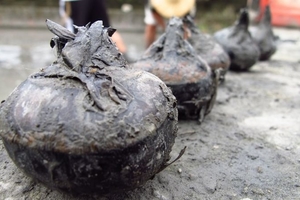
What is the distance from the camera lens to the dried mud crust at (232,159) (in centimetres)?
206

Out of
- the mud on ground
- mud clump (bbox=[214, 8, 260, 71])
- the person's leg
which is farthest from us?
the person's leg

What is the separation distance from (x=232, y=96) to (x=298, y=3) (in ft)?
20.3

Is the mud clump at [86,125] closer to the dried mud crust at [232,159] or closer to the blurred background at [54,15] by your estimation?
the dried mud crust at [232,159]

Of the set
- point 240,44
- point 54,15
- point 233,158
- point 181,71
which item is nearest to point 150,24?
point 240,44

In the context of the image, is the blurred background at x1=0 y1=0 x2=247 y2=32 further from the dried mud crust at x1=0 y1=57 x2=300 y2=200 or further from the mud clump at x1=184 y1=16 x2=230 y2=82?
the dried mud crust at x1=0 y1=57 x2=300 y2=200

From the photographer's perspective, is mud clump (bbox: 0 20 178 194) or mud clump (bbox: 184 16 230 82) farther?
mud clump (bbox: 184 16 230 82)

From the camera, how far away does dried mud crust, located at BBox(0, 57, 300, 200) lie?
2057 millimetres

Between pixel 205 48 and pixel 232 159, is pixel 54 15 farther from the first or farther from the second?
pixel 232 159

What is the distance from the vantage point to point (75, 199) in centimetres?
191

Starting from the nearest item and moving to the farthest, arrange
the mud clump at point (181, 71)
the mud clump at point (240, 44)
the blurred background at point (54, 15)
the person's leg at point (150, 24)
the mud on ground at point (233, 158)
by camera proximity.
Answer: the mud on ground at point (233, 158), the mud clump at point (181, 71), the mud clump at point (240, 44), the person's leg at point (150, 24), the blurred background at point (54, 15)

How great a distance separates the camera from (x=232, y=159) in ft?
8.16

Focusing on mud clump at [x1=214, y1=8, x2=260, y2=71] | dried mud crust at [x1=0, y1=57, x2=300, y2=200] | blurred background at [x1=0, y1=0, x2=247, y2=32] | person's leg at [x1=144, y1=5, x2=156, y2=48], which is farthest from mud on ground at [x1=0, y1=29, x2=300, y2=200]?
blurred background at [x1=0, y1=0, x2=247, y2=32]

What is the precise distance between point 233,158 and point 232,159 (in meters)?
0.02

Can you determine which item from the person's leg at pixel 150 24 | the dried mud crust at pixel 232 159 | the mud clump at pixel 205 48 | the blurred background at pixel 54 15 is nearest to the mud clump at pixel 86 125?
the dried mud crust at pixel 232 159
